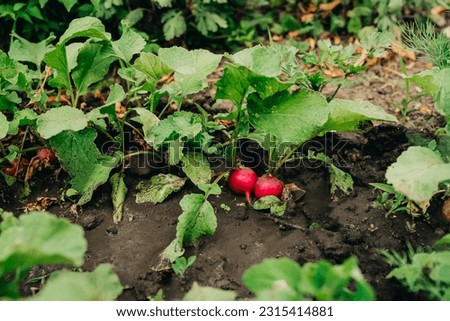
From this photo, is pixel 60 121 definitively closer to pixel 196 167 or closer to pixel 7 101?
pixel 7 101

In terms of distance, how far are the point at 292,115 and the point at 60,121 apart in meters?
1.05

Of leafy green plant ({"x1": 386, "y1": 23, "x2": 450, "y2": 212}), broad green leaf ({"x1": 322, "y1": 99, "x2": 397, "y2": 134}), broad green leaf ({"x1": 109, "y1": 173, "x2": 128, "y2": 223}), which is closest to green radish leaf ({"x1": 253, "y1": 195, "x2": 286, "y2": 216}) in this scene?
broad green leaf ({"x1": 322, "y1": 99, "x2": 397, "y2": 134})

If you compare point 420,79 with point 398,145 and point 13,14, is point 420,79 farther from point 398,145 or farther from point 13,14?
point 13,14

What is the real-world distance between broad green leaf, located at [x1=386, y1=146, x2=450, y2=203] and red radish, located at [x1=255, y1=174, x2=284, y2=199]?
63 centimetres

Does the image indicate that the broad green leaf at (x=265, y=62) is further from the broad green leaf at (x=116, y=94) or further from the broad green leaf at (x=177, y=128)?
the broad green leaf at (x=116, y=94)

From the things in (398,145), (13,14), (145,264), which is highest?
(13,14)

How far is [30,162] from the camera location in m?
2.82

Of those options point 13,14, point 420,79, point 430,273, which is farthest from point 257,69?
point 13,14

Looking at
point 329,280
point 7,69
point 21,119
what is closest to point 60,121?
point 21,119

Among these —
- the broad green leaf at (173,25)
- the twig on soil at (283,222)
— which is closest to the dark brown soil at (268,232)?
the twig on soil at (283,222)

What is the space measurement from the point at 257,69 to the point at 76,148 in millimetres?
973

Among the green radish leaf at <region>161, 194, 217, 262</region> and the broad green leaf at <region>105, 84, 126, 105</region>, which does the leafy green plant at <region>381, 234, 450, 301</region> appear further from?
the broad green leaf at <region>105, 84, 126, 105</region>

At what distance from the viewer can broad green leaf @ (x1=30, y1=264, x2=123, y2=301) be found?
1.67 meters

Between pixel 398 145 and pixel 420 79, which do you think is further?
pixel 398 145
